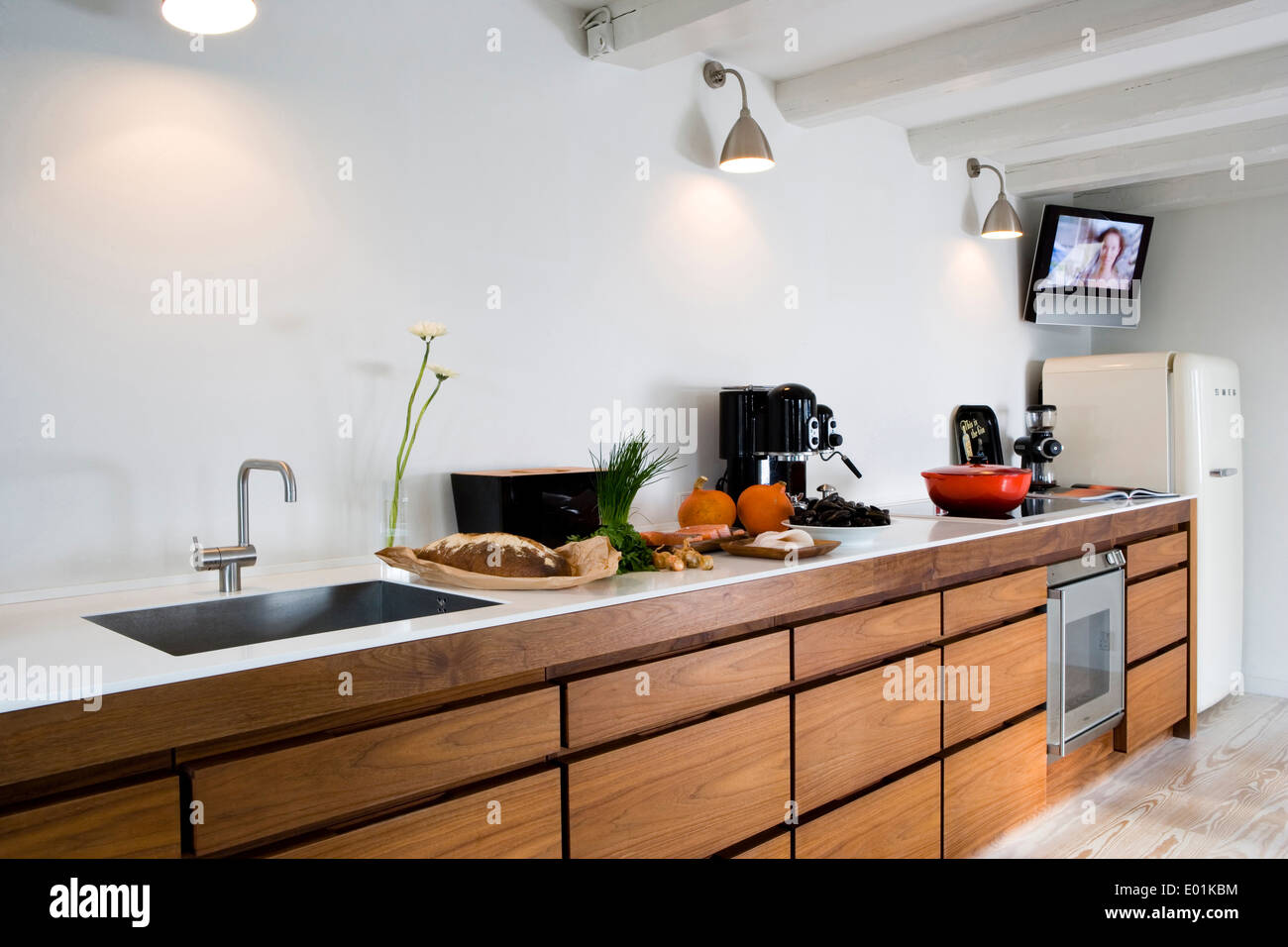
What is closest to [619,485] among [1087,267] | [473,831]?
[473,831]

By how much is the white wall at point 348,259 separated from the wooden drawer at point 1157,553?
1.09 metres

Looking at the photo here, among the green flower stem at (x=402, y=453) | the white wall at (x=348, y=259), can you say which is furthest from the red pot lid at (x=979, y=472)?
the green flower stem at (x=402, y=453)

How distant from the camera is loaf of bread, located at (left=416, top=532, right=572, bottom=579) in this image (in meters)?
1.81

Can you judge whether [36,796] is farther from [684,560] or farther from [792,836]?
[792,836]

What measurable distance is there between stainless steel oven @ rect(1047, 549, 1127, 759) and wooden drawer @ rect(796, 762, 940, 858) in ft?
2.28

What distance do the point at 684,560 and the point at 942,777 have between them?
992mm

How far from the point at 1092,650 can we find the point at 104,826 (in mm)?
2873

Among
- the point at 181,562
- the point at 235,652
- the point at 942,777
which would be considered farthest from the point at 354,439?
the point at 942,777

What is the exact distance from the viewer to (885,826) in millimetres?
2287

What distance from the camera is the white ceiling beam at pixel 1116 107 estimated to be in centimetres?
306

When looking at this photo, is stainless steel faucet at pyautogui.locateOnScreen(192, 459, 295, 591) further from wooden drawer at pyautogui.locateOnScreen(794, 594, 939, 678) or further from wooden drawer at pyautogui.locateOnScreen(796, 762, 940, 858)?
wooden drawer at pyautogui.locateOnScreen(796, 762, 940, 858)

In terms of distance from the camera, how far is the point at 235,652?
1.29 metres

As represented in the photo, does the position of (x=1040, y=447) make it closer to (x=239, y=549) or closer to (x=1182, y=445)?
(x=1182, y=445)

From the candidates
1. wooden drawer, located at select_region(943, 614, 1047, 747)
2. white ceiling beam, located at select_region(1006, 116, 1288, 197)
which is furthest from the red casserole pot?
white ceiling beam, located at select_region(1006, 116, 1288, 197)
